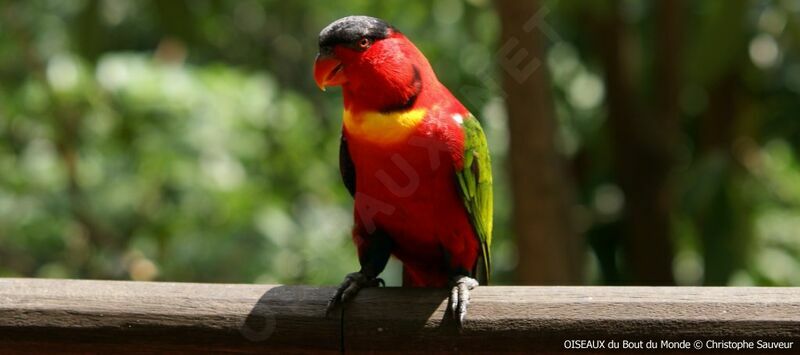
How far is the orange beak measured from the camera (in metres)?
1.90

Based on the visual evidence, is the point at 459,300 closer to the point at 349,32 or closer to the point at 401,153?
the point at 401,153

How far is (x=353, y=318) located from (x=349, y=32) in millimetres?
561

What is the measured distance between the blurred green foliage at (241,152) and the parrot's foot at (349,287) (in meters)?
2.05

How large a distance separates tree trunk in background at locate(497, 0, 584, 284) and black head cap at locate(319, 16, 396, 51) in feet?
4.46

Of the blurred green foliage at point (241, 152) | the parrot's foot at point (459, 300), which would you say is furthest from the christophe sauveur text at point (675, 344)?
the blurred green foliage at point (241, 152)

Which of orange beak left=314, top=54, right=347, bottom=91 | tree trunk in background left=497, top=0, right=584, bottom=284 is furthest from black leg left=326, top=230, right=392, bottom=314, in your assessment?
tree trunk in background left=497, top=0, right=584, bottom=284

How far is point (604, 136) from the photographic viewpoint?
476cm

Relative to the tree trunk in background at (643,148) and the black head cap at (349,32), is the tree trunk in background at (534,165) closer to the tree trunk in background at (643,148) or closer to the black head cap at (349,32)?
the tree trunk in background at (643,148)

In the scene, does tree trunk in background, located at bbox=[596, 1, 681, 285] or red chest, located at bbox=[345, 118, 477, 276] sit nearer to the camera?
red chest, located at bbox=[345, 118, 477, 276]

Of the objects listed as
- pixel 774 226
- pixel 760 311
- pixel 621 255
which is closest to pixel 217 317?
pixel 760 311

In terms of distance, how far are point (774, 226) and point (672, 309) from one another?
4613 millimetres

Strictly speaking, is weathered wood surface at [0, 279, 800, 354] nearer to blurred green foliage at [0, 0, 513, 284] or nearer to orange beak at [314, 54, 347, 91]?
orange beak at [314, 54, 347, 91]

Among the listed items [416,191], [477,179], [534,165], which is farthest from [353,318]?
[534,165]

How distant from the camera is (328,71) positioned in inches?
75.2
